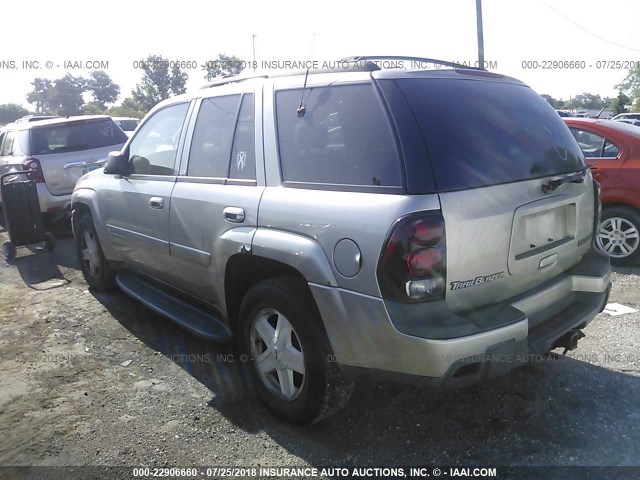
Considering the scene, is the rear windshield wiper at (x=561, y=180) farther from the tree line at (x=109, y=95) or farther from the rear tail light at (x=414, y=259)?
the tree line at (x=109, y=95)

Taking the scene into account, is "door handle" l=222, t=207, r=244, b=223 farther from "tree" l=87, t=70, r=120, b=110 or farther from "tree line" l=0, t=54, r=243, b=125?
"tree" l=87, t=70, r=120, b=110

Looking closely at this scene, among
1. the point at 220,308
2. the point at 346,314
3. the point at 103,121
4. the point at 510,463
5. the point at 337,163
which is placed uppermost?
the point at 103,121

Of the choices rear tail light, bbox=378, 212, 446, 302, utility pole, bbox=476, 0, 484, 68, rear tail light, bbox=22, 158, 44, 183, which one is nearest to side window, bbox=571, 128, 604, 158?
rear tail light, bbox=378, 212, 446, 302

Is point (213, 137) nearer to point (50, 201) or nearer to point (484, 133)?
point (484, 133)

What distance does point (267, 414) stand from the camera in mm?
3189

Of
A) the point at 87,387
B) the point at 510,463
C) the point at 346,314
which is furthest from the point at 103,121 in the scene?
the point at 510,463

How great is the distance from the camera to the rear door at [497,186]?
7.97ft

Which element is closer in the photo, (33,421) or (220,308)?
(33,421)

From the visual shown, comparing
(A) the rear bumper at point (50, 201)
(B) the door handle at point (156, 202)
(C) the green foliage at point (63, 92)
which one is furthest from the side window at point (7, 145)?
(C) the green foliage at point (63, 92)

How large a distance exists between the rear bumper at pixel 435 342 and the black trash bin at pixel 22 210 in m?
5.97

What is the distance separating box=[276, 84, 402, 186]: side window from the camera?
2500mm

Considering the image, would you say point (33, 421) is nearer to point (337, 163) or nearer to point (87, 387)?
point (87, 387)

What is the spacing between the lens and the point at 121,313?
5.00m

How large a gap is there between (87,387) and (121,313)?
1406 millimetres
